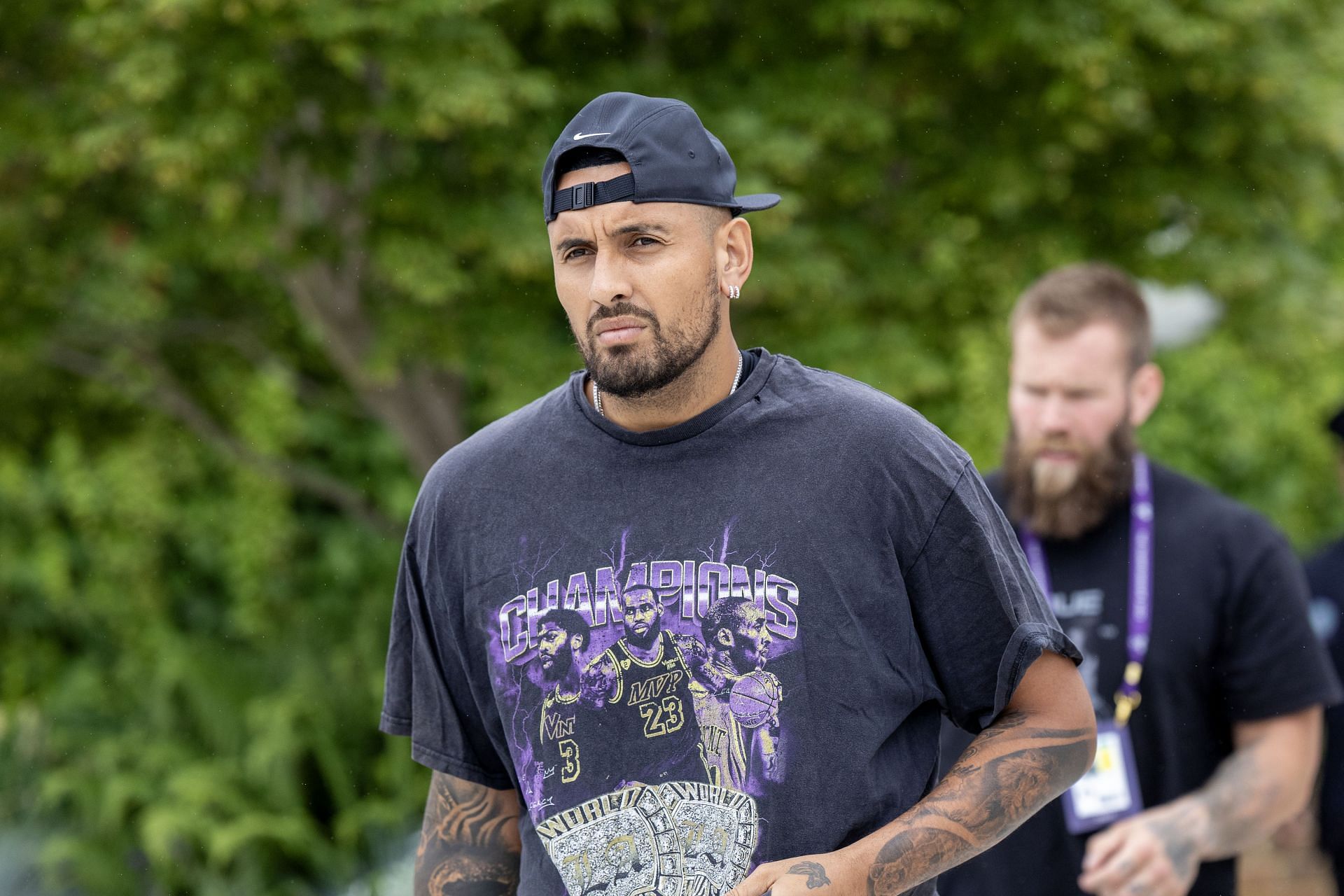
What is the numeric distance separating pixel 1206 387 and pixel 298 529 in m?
6.04

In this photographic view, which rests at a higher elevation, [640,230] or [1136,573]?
[640,230]

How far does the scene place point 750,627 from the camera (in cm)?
187

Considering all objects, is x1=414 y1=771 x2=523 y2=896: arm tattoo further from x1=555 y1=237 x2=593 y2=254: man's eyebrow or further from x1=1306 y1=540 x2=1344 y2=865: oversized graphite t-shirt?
x1=1306 y1=540 x2=1344 y2=865: oversized graphite t-shirt

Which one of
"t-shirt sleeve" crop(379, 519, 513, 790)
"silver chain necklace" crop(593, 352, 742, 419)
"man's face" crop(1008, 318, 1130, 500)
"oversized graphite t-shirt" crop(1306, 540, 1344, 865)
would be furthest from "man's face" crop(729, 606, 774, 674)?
"oversized graphite t-shirt" crop(1306, 540, 1344, 865)

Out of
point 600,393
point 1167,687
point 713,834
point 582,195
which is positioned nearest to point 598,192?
point 582,195

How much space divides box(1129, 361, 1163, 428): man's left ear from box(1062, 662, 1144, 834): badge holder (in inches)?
25.6

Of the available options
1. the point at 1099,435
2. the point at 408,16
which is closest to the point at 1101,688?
the point at 1099,435

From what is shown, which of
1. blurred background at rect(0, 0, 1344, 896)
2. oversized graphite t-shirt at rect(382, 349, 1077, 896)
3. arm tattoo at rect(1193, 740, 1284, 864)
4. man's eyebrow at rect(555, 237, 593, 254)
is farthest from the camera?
blurred background at rect(0, 0, 1344, 896)

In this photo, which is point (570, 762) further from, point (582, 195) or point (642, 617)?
point (582, 195)

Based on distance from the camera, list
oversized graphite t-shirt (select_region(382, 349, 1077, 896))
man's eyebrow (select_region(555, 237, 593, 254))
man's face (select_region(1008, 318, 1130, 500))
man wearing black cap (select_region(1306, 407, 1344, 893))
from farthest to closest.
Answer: man wearing black cap (select_region(1306, 407, 1344, 893))
man's face (select_region(1008, 318, 1130, 500))
man's eyebrow (select_region(555, 237, 593, 254))
oversized graphite t-shirt (select_region(382, 349, 1077, 896))

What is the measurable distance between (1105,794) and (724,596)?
4.50 ft

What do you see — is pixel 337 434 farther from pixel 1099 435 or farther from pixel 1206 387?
pixel 1099 435

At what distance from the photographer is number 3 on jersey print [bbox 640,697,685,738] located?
188cm

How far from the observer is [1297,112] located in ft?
17.9
